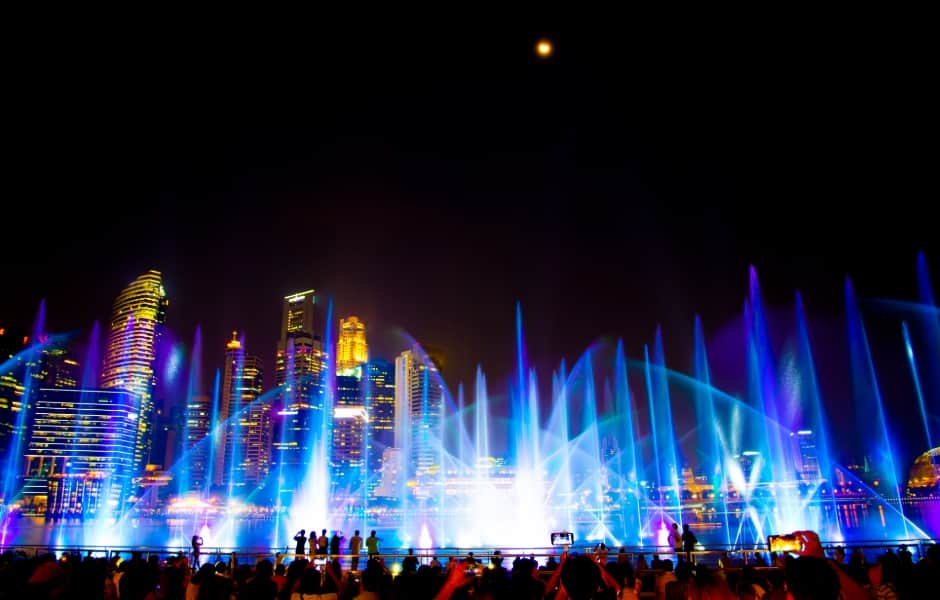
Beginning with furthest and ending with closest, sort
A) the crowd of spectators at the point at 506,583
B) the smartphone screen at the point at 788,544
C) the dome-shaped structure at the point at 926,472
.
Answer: the dome-shaped structure at the point at 926,472 < the smartphone screen at the point at 788,544 < the crowd of spectators at the point at 506,583

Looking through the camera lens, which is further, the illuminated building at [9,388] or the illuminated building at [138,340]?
the illuminated building at [138,340]

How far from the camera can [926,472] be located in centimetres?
7950

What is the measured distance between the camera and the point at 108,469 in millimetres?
133750

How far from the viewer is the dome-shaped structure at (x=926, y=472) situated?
252 feet

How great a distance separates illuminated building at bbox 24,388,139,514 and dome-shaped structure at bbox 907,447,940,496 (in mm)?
142738

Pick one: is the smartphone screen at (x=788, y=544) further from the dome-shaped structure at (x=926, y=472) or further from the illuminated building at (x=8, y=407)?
the illuminated building at (x=8, y=407)

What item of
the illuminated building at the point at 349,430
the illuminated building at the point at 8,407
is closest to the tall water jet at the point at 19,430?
the illuminated building at the point at 8,407

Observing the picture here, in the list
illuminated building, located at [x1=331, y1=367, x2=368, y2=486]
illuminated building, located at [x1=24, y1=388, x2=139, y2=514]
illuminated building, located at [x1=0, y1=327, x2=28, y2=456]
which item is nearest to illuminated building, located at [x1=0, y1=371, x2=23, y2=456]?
illuminated building, located at [x1=0, y1=327, x2=28, y2=456]

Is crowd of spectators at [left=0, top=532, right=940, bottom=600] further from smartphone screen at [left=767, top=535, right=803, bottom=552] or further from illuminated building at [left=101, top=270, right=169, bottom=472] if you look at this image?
illuminated building at [left=101, top=270, right=169, bottom=472]

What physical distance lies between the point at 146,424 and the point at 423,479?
83590 mm

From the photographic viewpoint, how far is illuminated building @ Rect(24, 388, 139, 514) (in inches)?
5098

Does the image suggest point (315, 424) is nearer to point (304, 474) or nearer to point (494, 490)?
point (304, 474)

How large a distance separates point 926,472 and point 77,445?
146796mm

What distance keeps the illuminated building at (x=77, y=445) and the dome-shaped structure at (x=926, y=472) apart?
14274cm
